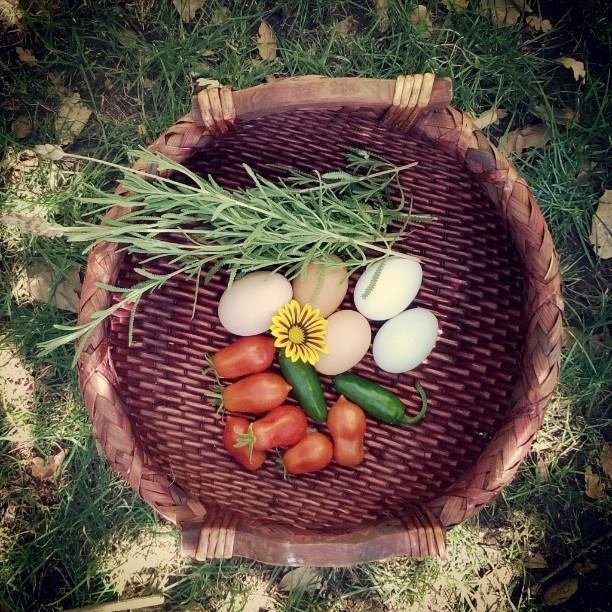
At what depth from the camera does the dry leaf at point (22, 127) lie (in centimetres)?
153

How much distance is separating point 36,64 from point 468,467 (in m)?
1.34

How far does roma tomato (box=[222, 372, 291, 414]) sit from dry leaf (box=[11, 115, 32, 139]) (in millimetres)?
844

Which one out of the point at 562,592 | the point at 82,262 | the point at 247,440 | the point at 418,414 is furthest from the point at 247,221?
the point at 562,592

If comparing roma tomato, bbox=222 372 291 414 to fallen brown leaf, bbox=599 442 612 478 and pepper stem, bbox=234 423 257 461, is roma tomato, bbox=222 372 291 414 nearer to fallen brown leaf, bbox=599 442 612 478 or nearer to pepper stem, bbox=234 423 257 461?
pepper stem, bbox=234 423 257 461

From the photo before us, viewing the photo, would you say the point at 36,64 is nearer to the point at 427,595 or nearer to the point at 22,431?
the point at 22,431

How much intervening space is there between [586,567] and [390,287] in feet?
2.77

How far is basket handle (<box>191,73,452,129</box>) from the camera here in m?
1.05

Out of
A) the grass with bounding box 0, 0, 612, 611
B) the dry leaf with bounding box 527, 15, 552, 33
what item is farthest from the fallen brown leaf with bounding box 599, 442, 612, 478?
the dry leaf with bounding box 527, 15, 552, 33

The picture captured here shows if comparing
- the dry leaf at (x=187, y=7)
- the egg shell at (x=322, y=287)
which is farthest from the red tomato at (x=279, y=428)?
the dry leaf at (x=187, y=7)

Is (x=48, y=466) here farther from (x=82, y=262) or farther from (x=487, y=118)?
(x=487, y=118)

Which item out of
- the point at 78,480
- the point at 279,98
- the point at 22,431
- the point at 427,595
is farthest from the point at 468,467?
the point at 22,431

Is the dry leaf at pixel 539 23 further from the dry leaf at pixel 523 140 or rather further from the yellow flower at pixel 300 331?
the yellow flower at pixel 300 331

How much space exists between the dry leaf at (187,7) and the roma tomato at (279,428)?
0.95m

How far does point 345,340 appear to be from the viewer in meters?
1.17
